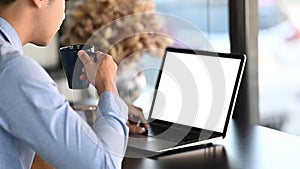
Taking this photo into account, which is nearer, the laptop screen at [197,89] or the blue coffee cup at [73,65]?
the blue coffee cup at [73,65]

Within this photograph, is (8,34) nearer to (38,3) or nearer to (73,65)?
(38,3)

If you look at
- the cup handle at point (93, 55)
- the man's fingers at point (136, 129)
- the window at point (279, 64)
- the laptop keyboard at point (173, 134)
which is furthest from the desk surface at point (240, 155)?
the window at point (279, 64)

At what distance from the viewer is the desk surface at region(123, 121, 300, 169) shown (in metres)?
1.61

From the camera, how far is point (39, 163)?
1.81 metres

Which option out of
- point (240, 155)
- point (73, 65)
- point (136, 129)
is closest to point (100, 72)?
point (73, 65)

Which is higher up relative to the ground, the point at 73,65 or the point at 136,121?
the point at 73,65

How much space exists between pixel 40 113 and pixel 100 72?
0.81ft

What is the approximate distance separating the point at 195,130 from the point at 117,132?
73cm

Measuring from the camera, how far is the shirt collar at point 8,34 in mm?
1201

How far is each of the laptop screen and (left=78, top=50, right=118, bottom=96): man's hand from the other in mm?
643

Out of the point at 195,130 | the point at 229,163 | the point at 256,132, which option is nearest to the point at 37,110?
the point at 229,163

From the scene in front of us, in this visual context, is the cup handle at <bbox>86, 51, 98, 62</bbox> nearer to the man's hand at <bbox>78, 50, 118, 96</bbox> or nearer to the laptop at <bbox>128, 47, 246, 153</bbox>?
the man's hand at <bbox>78, 50, 118, 96</bbox>

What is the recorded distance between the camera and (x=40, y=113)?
3.55 ft

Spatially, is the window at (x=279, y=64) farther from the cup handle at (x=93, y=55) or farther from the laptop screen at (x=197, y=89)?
the cup handle at (x=93, y=55)
